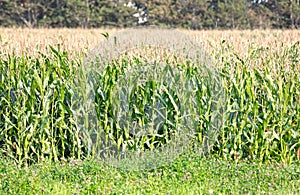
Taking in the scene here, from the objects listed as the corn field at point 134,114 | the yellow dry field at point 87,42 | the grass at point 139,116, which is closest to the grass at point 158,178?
the grass at point 139,116

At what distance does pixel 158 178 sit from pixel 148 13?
116 feet

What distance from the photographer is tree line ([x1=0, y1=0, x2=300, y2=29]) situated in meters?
40.0

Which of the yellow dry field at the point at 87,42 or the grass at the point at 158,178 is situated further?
the yellow dry field at the point at 87,42

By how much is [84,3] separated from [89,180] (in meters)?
36.6

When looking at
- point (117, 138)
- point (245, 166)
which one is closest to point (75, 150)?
point (117, 138)

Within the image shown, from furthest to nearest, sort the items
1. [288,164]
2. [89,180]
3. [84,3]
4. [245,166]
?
[84,3] → [288,164] → [245,166] → [89,180]

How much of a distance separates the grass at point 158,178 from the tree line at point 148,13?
34.1 m

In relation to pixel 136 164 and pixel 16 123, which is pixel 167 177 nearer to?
pixel 136 164

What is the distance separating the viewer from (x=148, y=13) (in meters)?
39.8

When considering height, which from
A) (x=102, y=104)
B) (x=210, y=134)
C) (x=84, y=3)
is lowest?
(x=210, y=134)

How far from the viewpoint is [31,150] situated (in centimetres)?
625

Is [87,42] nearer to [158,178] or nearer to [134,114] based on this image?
[134,114]

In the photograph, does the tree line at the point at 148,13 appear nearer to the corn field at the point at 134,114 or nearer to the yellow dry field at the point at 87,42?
the yellow dry field at the point at 87,42

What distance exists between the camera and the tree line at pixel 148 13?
40.0 metres
